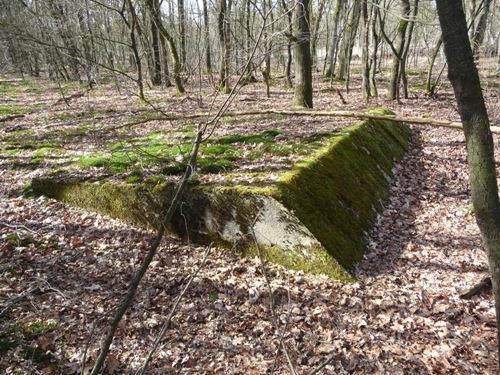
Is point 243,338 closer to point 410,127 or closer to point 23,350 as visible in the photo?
point 23,350

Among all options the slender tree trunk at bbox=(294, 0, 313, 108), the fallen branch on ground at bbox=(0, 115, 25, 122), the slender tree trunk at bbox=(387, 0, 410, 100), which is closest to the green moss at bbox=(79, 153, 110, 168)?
the slender tree trunk at bbox=(294, 0, 313, 108)

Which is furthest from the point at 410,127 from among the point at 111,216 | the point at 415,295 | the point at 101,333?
the point at 101,333

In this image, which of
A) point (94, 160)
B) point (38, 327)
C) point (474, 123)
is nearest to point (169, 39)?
point (94, 160)

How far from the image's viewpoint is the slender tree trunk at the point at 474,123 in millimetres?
A: 2555

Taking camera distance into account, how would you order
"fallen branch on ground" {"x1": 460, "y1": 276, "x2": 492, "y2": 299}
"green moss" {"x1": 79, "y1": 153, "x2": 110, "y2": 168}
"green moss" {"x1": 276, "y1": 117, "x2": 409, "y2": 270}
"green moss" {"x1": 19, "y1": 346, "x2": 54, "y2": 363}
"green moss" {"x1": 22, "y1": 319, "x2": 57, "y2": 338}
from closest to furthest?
"green moss" {"x1": 19, "y1": 346, "x2": 54, "y2": 363} → "green moss" {"x1": 22, "y1": 319, "x2": 57, "y2": 338} → "fallen branch on ground" {"x1": 460, "y1": 276, "x2": 492, "y2": 299} → "green moss" {"x1": 276, "y1": 117, "x2": 409, "y2": 270} → "green moss" {"x1": 79, "y1": 153, "x2": 110, "y2": 168}

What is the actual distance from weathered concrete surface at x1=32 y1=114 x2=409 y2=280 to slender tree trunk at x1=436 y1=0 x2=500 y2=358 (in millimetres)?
2336

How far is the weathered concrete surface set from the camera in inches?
208

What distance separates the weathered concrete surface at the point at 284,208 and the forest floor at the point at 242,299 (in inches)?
9.1

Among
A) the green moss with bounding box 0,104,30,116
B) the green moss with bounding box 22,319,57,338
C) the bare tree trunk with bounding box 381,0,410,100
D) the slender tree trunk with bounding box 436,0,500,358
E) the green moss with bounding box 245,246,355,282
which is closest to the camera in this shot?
the slender tree trunk with bounding box 436,0,500,358

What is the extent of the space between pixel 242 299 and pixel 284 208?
4.52 ft

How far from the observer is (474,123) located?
8.83 ft

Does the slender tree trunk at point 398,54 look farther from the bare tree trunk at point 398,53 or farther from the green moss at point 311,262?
the green moss at point 311,262

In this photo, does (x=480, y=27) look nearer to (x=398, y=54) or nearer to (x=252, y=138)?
(x=398, y=54)

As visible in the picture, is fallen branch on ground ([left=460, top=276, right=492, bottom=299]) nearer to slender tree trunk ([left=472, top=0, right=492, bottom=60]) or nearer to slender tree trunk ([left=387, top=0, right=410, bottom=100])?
slender tree trunk ([left=472, top=0, right=492, bottom=60])
